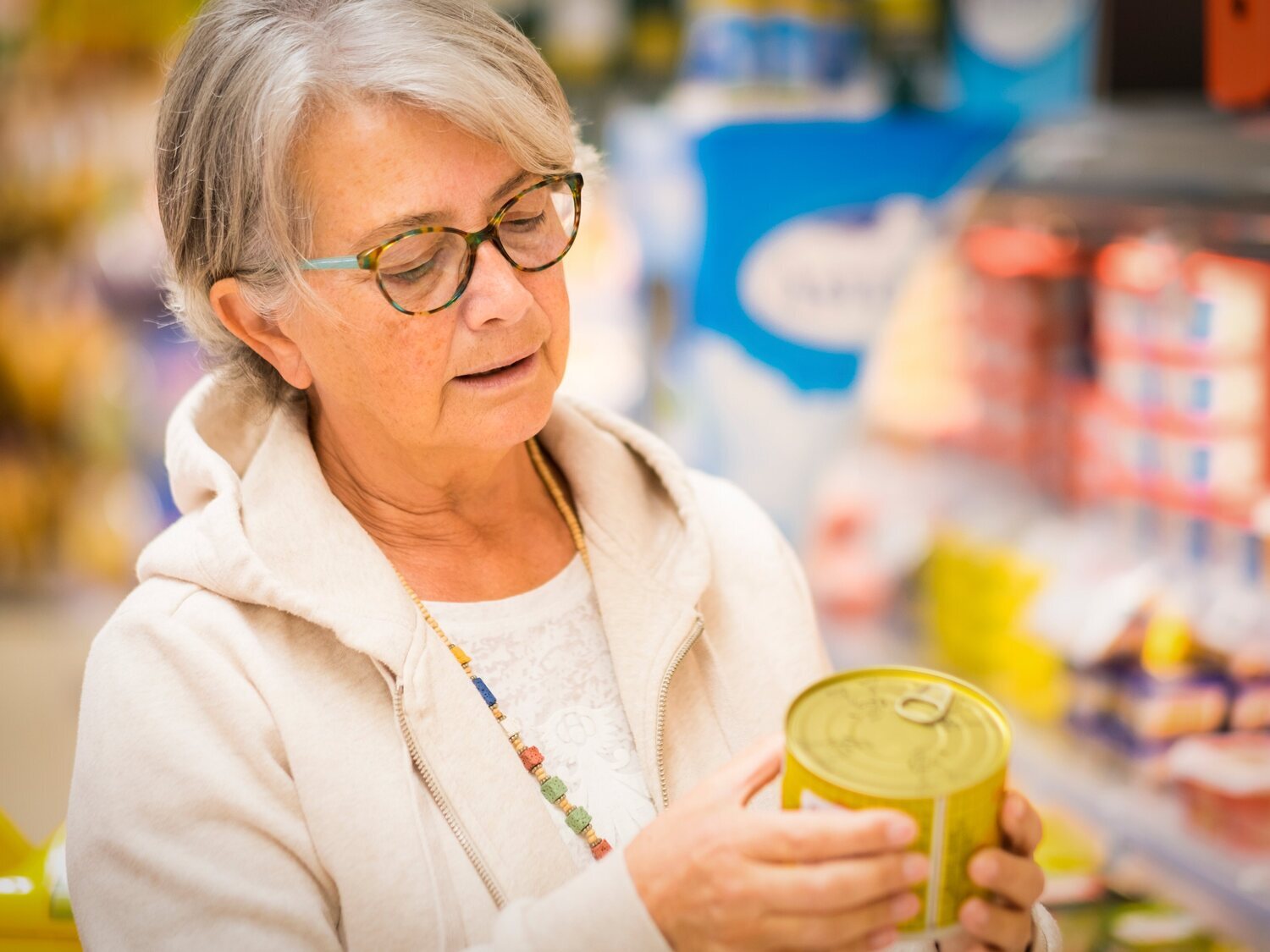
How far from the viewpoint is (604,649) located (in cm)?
133

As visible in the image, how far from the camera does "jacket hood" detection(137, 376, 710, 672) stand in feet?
3.75

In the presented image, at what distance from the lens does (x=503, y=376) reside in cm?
123

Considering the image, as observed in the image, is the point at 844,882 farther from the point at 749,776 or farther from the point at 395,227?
the point at 395,227

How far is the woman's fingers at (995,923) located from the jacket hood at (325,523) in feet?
1.65

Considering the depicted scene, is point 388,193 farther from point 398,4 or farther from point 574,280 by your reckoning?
point 574,280

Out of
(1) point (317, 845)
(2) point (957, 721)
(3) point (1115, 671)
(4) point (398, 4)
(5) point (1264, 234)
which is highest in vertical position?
→ (4) point (398, 4)

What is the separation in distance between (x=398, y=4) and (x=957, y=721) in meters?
0.87

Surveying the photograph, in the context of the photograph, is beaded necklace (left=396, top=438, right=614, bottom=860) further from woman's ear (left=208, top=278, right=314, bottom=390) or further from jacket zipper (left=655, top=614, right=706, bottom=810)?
woman's ear (left=208, top=278, right=314, bottom=390)

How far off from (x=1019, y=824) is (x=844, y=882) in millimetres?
155

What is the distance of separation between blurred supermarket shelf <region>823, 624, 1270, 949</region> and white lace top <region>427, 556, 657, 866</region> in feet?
4.17

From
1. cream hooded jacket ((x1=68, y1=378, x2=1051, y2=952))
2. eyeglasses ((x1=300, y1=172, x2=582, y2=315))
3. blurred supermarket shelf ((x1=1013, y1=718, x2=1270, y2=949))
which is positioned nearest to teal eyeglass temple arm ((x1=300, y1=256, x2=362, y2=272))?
eyeglasses ((x1=300, y1=172, x2=582, y2=315))

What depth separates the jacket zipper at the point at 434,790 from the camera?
1120mm

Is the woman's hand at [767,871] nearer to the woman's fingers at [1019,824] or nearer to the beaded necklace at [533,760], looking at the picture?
the woman's fingers at [1019,824]

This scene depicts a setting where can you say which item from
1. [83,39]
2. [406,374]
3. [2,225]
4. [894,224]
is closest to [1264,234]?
[894,224]
